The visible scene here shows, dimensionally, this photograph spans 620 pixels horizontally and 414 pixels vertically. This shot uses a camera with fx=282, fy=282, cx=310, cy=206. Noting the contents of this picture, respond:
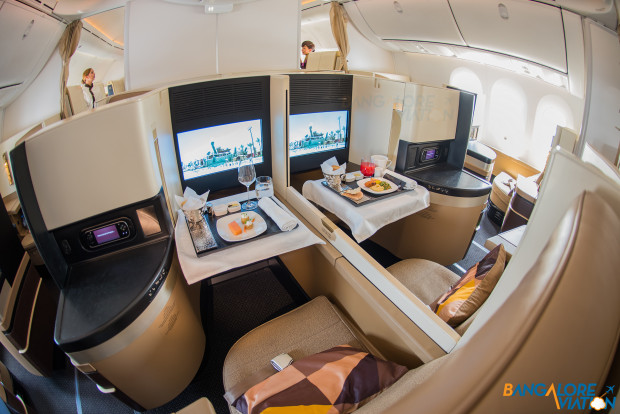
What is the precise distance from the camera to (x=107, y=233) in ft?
5.23

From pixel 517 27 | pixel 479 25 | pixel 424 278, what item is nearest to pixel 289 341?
pixel 424 278

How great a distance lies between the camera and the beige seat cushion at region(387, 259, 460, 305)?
1959 millimetres

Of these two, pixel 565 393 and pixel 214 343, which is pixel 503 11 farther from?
pixel 214 343

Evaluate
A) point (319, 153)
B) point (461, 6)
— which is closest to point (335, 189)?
point (319, 153)

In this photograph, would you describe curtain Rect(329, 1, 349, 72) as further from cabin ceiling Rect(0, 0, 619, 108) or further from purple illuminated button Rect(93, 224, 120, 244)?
purple illuminated button Rect(93, 224, 120, 244)

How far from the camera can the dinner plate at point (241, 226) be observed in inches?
68.7

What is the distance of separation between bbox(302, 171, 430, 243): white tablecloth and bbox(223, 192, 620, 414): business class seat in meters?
1.58

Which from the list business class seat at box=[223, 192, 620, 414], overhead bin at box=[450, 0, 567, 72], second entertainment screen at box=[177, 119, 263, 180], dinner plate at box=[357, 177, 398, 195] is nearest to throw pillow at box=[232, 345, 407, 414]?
business class seat at box=[223, 192, 620, 414]

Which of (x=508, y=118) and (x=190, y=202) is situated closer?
(x=190, y=202)

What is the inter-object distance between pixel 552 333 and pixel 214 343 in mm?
2322

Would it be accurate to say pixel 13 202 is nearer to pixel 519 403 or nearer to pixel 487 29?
pixel 519 403

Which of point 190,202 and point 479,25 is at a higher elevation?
point 479,25

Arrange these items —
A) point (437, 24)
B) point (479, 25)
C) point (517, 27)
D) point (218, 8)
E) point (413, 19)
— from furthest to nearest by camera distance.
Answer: point (413, 19), point (437, 24), point (479, 25), point (517, 27), point (218, 8)

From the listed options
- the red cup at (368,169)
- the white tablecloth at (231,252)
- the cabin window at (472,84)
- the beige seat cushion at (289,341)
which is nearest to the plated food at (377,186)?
the red cup at (368,169)
